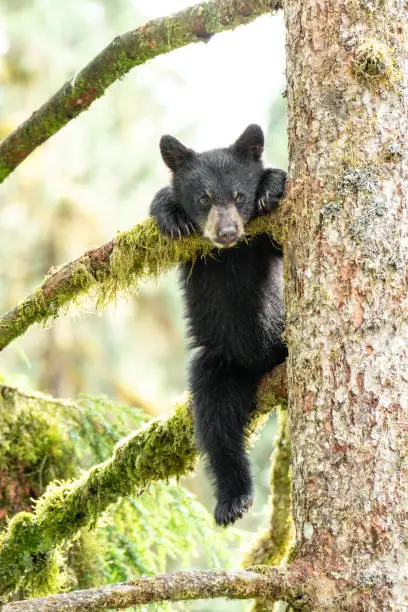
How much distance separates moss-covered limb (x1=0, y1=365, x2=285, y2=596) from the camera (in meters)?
3.99

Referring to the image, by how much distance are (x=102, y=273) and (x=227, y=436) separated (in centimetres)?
113

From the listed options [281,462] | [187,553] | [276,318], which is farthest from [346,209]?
[187,553]

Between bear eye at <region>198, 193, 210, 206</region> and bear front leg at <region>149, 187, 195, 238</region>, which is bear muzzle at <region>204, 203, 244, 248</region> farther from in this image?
bear eye at <region>198, 193, 210, 206</region>

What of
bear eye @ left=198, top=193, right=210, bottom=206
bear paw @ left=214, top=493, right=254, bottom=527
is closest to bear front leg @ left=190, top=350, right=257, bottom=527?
bear paw @ left=214, top=493, right=254, bottom=527

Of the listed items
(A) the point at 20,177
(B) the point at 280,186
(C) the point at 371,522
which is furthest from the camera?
(A) the point at 20,177

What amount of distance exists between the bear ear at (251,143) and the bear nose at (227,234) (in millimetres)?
1063

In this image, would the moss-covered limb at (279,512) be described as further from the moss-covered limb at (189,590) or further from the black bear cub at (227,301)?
the moss-covered limb at (189,590)

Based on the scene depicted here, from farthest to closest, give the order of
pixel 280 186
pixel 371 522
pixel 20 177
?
pixel 20 177, pixel 280 186, pixel 371 522

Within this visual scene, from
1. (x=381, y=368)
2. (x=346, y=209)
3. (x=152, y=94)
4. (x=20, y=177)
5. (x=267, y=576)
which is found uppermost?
(x=152, y=94)

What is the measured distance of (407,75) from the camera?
294 centimetres

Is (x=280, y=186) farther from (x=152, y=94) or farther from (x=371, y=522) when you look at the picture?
(x=152, y=94)

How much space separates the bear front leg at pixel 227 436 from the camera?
4031 mm

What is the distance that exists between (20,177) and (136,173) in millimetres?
2479

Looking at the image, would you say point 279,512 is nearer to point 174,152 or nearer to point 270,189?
point 270,189
